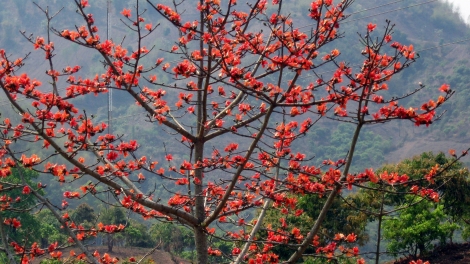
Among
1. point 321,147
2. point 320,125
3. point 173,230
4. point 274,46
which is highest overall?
→ point 320,125

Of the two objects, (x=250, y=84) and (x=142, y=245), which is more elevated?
(x=142, y=245)

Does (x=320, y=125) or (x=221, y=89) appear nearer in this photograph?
(x=221, y=89)

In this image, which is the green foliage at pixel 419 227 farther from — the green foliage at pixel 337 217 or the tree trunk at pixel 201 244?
the tree trunk at pixel 201 244

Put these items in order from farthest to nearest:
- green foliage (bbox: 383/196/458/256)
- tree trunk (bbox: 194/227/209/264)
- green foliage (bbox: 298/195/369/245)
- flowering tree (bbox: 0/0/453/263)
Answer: green foliage (bbox: 298/195/369/245) < green foliage (bbox: 383/196/458/256) < tree trunk (bbox: 194/227/209/264) < flowering tree (bbox: 0/0/453/263)

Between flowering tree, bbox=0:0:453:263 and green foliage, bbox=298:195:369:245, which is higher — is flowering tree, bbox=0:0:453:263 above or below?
below

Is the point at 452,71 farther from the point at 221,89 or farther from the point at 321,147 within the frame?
the point at 221,89

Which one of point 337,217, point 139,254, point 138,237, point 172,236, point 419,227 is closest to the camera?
point 419,227

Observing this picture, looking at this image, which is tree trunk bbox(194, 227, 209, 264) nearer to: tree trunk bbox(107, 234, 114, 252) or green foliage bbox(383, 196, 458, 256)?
green foliage bbox(383, 196, 458, 256)

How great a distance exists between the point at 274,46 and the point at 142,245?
56.5 ft

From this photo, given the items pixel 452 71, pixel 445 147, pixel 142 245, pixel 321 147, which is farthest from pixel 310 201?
pixel 452 71

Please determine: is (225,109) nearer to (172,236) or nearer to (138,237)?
(172,236)

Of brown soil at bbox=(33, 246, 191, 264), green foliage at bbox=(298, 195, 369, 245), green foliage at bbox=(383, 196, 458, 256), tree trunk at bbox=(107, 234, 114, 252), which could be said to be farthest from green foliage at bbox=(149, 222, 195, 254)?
green foliage at bbox=(383, 196, 458, 256)

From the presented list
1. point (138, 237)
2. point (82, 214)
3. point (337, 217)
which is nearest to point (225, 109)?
point (337, 217)

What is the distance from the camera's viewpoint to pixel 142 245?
20.1 metres
